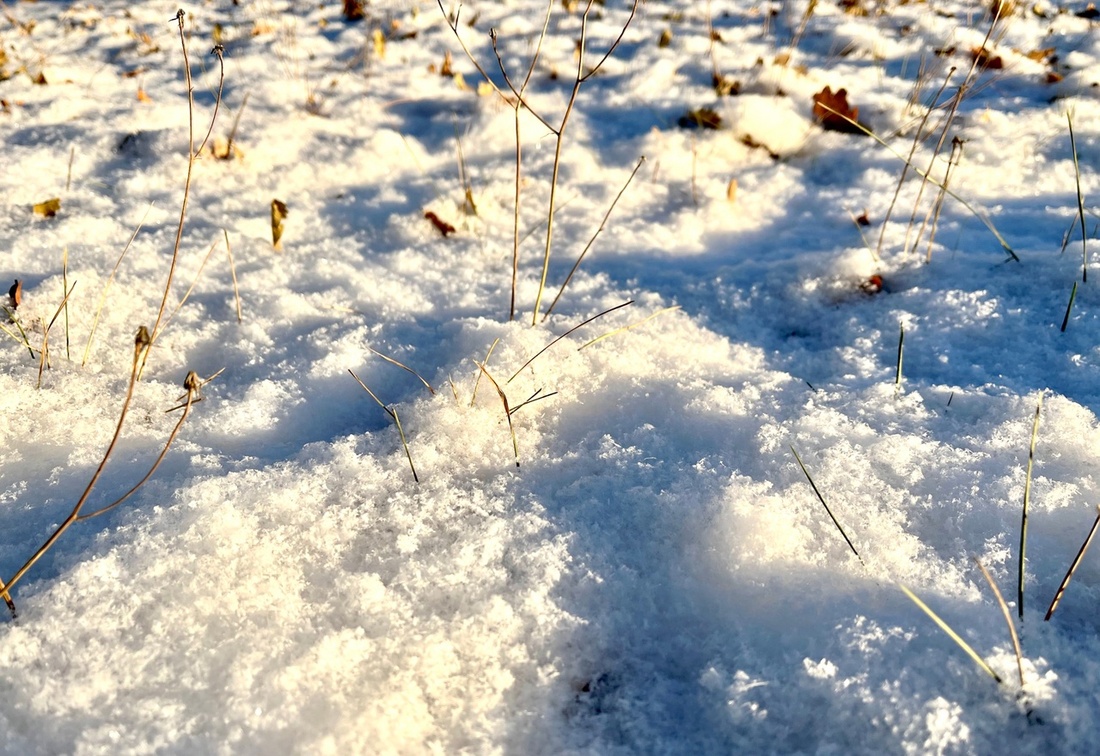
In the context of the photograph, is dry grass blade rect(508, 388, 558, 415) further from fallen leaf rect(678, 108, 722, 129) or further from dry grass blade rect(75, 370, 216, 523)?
fallen leaf rect(678, 108, 722, 129)

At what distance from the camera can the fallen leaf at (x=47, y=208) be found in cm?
218

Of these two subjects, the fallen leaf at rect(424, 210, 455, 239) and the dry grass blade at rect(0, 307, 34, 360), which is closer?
the dry grass blade at rect(0, 307, 34, 360)

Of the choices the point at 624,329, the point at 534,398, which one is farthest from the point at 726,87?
the point at 534,398

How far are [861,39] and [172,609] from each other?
13.0ft

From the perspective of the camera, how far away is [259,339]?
1.74 meters

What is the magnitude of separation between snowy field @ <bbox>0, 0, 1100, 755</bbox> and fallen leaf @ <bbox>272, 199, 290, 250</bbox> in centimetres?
7

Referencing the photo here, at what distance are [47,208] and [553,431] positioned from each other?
1.83 m

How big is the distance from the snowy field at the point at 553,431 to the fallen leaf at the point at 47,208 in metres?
0.07

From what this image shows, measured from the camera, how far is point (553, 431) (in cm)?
147

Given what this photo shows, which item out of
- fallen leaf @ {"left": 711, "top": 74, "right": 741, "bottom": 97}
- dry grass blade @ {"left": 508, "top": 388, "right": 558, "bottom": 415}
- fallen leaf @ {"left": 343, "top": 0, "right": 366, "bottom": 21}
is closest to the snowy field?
dry grass blade @ {"left": 508, "top": 388, "right": 558, "bottom": 415}

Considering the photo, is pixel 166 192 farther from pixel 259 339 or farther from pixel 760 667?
pixel 760 667

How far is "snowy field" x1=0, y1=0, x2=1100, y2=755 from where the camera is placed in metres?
0.97

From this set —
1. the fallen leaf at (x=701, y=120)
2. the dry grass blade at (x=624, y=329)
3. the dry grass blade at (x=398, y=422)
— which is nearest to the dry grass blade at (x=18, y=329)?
the dry grass blade at (x=398, y=422)

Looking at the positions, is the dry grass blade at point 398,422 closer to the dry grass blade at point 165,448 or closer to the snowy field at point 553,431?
the snowy field at point 553,431
